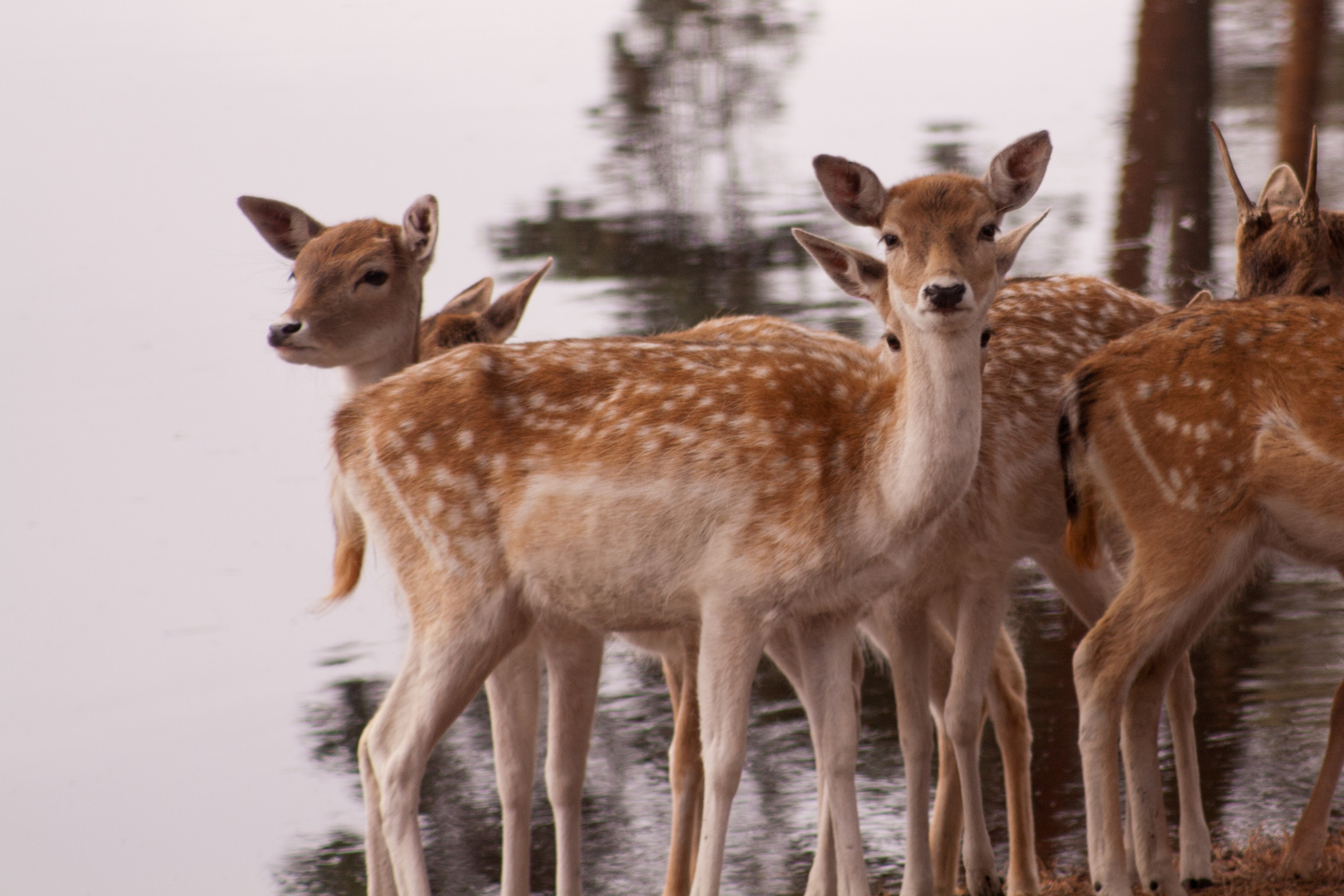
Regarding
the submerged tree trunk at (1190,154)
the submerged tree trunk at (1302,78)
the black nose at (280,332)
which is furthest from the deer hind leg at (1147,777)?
the submerged tree trunk at (1302,78)

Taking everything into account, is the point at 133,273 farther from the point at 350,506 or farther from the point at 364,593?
the point at 350,506

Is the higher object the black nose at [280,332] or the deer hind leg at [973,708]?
the black nose at [280,332]

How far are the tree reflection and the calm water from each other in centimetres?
5

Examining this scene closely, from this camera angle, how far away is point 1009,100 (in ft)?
51.6

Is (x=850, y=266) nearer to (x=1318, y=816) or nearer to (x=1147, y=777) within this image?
(x=1147, y=777)

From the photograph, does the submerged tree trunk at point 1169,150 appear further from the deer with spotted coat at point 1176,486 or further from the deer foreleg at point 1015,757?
the deer with spotted coat at point 1176,486

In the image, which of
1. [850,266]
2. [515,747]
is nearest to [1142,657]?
[850,266]

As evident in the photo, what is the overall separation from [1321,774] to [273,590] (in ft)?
16.7

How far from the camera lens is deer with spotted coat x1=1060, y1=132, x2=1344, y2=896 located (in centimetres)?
466

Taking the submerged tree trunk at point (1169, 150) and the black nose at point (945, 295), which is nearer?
the black nose at point (945, 295)

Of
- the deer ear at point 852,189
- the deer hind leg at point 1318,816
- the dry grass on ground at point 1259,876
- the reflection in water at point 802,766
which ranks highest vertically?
the deer ear at point 852,189

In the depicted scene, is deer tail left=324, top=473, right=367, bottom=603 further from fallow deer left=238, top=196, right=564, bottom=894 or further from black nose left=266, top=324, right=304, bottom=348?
black nose left=266, top=324, right=304, bottom=348

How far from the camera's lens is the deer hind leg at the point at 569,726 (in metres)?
4.81

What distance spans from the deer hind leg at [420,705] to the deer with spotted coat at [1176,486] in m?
1.63
